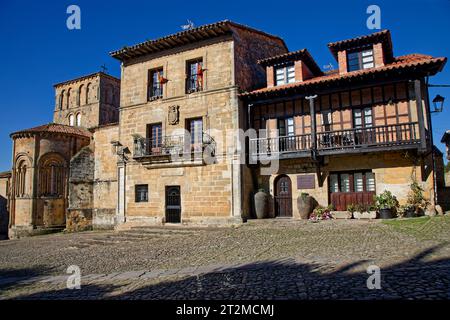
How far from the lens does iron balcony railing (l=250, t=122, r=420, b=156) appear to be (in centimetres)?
1250

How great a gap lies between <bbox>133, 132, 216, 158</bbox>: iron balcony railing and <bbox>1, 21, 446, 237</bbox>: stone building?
0.06m

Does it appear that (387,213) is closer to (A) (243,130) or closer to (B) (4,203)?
(A) (243,130)

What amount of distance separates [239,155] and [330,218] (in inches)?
186

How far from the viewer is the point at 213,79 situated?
15.7 meters

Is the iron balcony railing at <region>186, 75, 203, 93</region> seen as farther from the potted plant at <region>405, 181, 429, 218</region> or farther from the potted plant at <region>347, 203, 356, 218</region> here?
the potted plant at <region>405, 181, 429, 218</region>

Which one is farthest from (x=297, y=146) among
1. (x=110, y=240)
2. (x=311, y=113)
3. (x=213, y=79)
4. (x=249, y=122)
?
(x=110, y=240)

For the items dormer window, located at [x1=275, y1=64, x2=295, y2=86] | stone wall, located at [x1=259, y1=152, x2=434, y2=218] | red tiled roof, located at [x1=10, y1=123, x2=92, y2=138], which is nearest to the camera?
stone wall, located at [x1=259, y1=152, x2=434, y2=218]

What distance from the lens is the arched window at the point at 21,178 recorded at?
22250mm

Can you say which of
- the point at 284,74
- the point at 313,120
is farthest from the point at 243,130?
the point at 284,74

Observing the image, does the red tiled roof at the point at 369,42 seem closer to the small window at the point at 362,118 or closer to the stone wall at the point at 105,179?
the small window at the point at 362,118

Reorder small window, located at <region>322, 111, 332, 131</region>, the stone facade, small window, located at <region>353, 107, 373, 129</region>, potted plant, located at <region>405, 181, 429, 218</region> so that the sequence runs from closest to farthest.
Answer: potted plant, located at <region>405, 181, 429, 218</region>, small window, located at <region>353, 107, 373, 129</region>, small window, located at <region>322, 111, 332, 131</region>, the stone facade

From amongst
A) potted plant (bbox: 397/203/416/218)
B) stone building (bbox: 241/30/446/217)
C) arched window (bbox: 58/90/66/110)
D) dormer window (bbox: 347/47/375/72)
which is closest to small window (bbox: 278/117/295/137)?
stone building (bbox: 241/30/446/217)

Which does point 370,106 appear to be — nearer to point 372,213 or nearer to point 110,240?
point 372,213

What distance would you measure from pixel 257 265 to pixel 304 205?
725 centimetres
